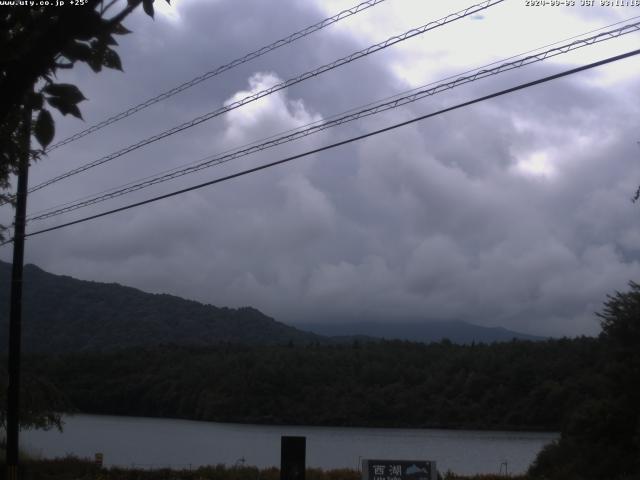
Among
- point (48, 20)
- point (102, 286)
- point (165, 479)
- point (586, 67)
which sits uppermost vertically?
point (102, 286)

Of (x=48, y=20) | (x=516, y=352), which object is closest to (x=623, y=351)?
(x=48, y=20)

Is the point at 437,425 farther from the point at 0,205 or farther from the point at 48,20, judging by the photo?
the point at 48,20

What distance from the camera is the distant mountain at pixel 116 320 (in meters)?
75.2

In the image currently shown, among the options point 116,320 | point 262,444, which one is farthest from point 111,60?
point 116,320

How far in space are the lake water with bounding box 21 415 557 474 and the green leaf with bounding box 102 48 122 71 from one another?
29844 millimetres

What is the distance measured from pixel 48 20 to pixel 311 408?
171 feet

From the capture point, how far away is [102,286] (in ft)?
320

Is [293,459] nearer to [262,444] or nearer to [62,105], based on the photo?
[62,105]

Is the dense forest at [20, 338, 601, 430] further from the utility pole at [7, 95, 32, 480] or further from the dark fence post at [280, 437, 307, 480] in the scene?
the dark fence post at [280, 437, 307, 480]

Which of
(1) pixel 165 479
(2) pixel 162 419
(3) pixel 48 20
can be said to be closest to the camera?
(3) pixel 48 20

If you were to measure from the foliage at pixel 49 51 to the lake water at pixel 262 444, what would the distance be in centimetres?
3003


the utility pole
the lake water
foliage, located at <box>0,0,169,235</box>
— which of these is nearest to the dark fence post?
Answer: the utility pole

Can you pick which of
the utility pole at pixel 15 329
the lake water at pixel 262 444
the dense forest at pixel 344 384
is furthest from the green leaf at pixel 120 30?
the dense forest at pixel 344 384

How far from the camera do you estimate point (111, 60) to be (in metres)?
4.47
